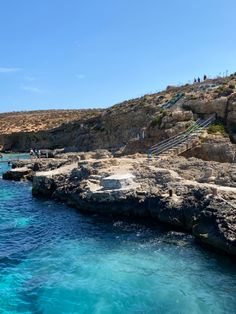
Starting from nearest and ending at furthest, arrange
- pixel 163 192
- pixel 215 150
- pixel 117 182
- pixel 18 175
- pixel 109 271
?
pixel 109 271 < pixel 163 192 < pixel 117 182 < pixel 215 150 < pixel 18 175

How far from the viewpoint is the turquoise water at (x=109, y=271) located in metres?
15.8

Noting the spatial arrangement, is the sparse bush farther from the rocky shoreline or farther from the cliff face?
the rocky shoreline

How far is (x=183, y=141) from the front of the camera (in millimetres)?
41312

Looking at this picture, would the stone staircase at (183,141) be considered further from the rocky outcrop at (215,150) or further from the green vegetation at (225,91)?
the green vegetation at (225,91)

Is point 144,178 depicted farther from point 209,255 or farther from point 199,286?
point 199,286

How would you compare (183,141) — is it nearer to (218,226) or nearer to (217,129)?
(217,129)

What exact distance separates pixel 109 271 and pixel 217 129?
2745 cm

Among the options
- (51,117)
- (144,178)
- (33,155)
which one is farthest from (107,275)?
(51,117)

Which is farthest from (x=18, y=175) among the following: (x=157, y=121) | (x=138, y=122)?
(x=138, y=122)

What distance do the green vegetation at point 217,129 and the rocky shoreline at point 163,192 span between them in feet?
29.9

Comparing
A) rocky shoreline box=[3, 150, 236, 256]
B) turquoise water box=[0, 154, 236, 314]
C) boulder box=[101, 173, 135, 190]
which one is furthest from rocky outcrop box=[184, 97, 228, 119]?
turquoise water box=[0, 154, 236, 314]

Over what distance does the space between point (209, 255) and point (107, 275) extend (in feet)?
17.2

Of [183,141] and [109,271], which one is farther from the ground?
[183,141]

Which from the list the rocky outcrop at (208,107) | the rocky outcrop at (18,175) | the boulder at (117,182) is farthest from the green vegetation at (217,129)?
the rocky outcrop at (18,175)
